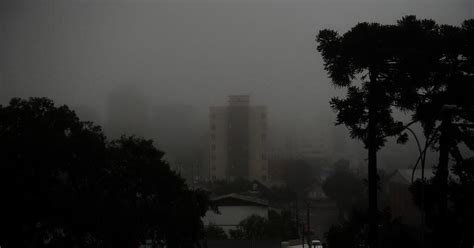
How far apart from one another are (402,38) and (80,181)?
16310 mm

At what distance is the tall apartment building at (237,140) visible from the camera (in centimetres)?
9244

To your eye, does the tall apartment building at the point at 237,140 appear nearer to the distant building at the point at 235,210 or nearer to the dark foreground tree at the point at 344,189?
the dark foreground tree at the point at 344,189

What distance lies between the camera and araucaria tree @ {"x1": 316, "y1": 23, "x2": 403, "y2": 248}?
59.3ft

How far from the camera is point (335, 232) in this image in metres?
19.9

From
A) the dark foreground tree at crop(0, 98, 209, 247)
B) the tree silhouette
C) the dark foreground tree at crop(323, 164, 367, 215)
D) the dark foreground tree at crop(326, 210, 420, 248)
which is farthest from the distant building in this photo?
the tree silhouette

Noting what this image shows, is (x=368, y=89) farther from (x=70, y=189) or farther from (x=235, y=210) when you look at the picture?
(x=235, y=210)

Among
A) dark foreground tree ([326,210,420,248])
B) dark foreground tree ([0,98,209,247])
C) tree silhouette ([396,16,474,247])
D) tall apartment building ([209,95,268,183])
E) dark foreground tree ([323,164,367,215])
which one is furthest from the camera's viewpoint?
tall apartment building ([209,95,268,183])

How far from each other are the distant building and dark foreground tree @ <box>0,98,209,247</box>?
2713cm

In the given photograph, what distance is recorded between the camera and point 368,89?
60.3 ft

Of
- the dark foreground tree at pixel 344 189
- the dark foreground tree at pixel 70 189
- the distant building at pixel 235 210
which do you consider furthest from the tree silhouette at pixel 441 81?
the dark foreground tree at pixel 344 189

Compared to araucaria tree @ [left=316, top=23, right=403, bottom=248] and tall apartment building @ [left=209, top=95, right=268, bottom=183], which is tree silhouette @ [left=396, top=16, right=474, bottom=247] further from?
tall apartment building @ [left=209, top=95, right=268, bottom=183]

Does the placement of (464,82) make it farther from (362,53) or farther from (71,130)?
(71,130)

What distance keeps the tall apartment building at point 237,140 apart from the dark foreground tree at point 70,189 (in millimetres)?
61033

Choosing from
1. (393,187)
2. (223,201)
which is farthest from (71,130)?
(393,187)
